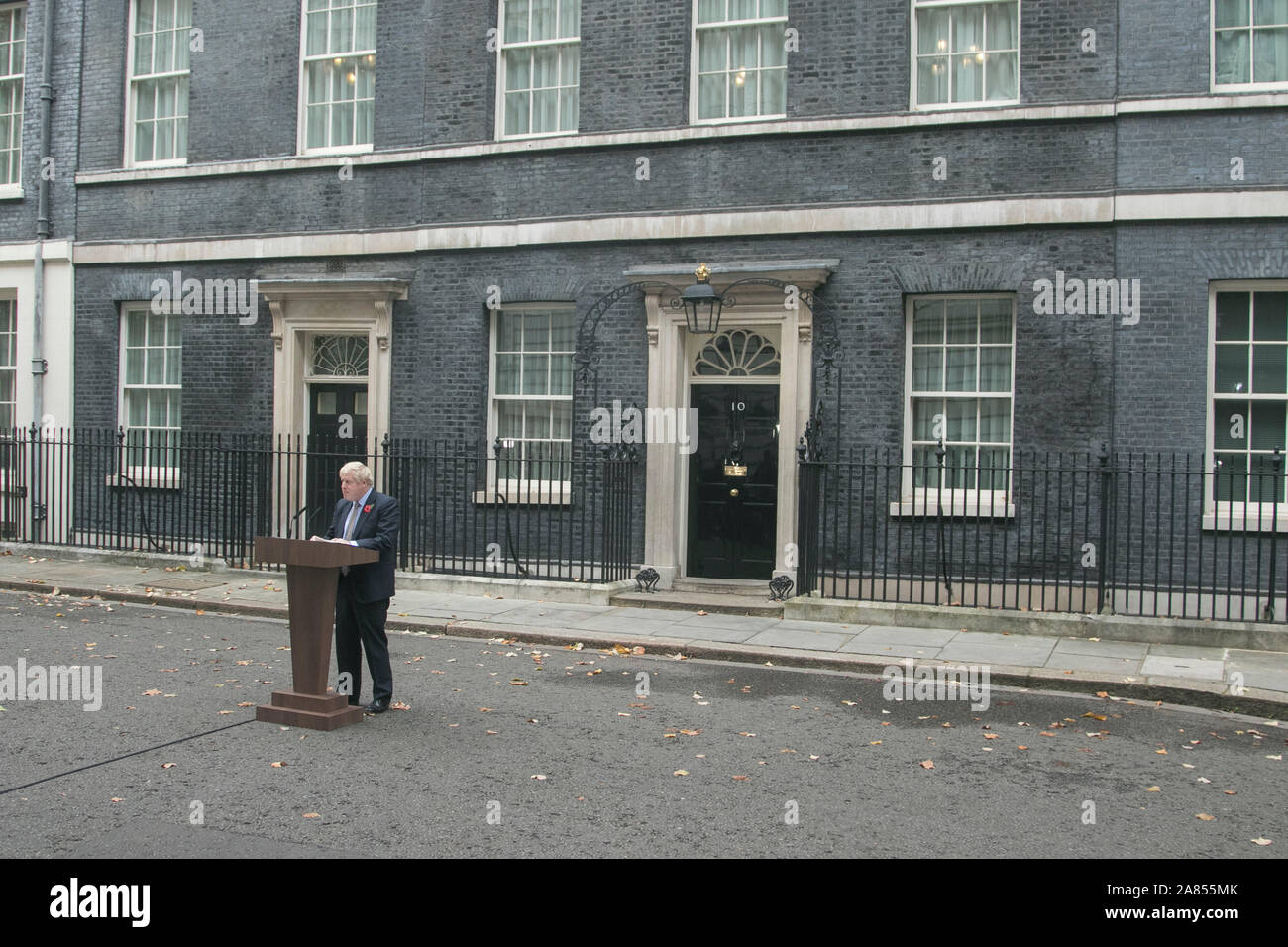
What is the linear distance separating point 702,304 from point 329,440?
17.6 feet

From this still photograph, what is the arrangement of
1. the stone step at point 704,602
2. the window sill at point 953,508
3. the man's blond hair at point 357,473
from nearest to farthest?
the man's blond hair at point 357,473 → the window sill at point 953,508 → the stone step at point 704,602

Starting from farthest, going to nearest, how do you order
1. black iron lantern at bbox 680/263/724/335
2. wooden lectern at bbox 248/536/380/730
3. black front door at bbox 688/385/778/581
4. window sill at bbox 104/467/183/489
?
window sill at bbox 104/467/183/489 → black front door at bbox 688/385/778/581 → black iron lantern at bbox 680/263/724/335 → wooden lectern at bbox 248/536/380/730

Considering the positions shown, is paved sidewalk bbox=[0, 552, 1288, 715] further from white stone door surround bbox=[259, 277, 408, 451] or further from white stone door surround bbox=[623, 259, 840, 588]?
white stone door surround bbox=[259, 277, 408, 451]

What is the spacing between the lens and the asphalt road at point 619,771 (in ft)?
18.2

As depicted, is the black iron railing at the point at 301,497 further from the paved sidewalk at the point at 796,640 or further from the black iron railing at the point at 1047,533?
the black iron railing at the point at 1047,533

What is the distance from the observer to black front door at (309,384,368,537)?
1530 cm

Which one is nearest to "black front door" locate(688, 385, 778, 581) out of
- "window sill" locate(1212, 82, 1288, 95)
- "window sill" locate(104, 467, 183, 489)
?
"window sill" locate(1212, 82, 1288, 95)

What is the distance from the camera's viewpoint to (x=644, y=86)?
46.7 ft

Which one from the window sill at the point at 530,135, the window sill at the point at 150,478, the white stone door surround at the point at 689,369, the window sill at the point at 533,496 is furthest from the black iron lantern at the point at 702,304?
the window sill at the point at 150,478

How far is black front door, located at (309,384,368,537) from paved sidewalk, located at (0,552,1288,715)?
1198 millimetres

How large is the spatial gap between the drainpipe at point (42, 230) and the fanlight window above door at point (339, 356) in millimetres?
4414

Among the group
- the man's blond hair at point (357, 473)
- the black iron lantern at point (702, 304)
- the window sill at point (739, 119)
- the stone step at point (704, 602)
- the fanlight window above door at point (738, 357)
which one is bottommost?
the stone step at point (704, 602)

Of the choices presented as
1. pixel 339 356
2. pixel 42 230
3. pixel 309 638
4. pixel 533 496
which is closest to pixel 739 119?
pixel 533 496
